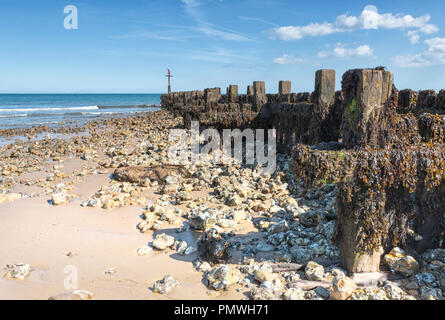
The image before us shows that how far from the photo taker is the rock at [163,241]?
497 cm

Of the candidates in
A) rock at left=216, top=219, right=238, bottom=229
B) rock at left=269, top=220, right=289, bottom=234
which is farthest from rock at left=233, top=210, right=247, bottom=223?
rock at left=269, top=220, right=289, bottom=234

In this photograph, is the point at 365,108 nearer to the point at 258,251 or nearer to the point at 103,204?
the point at 258,251

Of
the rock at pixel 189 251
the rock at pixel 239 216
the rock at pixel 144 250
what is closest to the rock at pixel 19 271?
the rock at pixel 144 250

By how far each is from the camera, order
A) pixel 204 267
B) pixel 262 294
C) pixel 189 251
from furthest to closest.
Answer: pixel 189 251 < pixel 204 267 < pixel 262 294

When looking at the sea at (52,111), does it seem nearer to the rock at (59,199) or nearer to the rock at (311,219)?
the rock at (59,199)

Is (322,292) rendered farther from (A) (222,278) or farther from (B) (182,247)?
(B) (182,247)

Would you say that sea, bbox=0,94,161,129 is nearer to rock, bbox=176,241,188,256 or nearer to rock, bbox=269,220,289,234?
rock, bbox=176,241,188,256

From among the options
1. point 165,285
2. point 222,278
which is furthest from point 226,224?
point 165,285

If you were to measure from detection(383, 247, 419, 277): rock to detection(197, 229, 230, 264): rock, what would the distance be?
2.19 meters

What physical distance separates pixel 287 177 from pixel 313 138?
1.22 meters

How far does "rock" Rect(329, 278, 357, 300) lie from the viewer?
3.47 meters

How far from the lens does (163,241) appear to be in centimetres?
504

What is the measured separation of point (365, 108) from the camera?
147 inches

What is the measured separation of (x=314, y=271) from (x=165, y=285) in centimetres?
193
